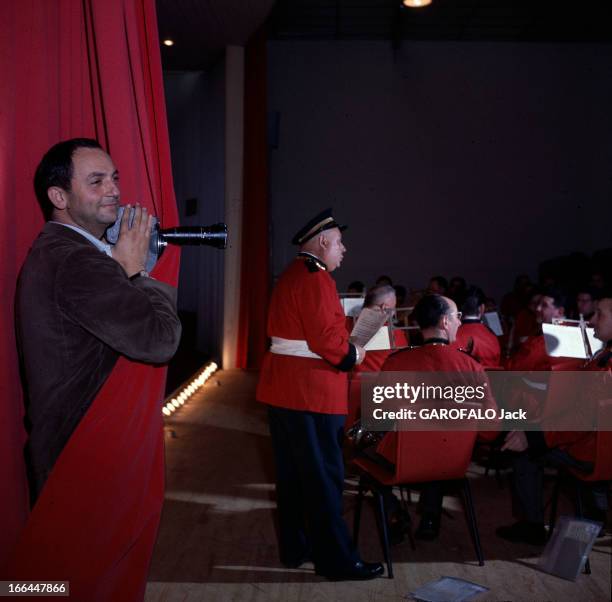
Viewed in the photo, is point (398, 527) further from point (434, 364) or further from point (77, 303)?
point (77, 303)

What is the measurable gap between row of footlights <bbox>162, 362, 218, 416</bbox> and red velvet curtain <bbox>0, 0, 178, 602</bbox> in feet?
15.1

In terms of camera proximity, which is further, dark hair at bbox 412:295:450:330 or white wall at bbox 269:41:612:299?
white wall at bbox 269:41:612:299

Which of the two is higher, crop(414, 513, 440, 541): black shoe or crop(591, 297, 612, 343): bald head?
crop(591, 297, 612, 343): bald head

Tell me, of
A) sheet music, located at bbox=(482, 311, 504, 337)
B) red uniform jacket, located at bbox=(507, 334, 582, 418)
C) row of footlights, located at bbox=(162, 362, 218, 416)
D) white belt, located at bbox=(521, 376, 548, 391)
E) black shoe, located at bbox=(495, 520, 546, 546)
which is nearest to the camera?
black shoe, located at bbox=(495, 520, 546, 546)

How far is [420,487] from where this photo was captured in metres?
2.98

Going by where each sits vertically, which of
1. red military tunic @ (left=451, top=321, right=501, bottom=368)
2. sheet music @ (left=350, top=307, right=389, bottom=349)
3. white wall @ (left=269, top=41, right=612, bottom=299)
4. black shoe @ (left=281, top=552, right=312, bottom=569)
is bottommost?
black shoe @ (left=281, top=552, right=312, bottom=569)

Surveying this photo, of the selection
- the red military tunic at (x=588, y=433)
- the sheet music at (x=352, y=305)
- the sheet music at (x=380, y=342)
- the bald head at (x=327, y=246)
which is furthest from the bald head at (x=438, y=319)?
the sheet music at (x=352, y=305)

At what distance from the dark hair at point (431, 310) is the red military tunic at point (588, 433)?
0.73 metres

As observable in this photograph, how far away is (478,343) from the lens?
14.5 ft

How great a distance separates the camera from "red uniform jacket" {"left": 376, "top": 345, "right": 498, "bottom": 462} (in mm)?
3021

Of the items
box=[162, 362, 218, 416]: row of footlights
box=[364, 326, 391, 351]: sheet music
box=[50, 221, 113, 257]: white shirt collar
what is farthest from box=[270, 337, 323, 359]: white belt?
box=[162, 362, 218, 416]: row of footlights

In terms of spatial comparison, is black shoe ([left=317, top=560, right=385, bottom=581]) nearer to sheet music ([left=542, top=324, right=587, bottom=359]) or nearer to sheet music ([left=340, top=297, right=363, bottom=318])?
sheet music ([left=542, top=324, right=587, bottom=359])

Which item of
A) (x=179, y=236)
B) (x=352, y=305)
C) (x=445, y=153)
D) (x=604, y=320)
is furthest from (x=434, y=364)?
(x=445, y=153)

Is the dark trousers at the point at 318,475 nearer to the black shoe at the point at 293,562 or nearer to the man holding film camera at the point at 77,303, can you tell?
the black shoe at the point at 293,562
